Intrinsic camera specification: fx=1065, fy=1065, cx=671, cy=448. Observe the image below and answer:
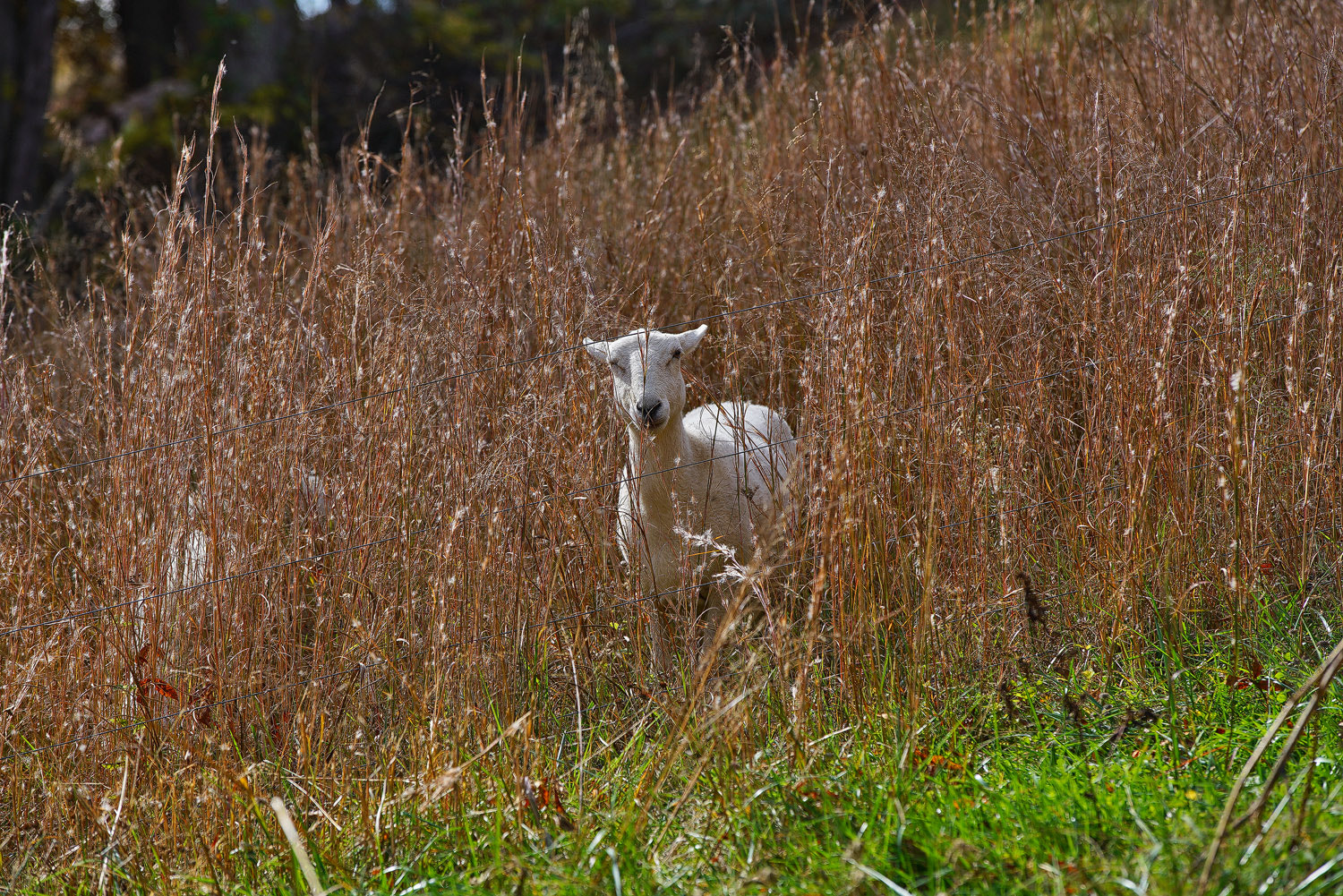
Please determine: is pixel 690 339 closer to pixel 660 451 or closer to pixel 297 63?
pixel 660 451

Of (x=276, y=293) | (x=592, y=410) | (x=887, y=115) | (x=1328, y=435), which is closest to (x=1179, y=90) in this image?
(x=887, y=115)

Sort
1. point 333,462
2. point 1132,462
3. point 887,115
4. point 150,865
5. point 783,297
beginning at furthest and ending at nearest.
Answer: point 887,115
point 783,297
point 333,462
point 1132,462
point 150,865

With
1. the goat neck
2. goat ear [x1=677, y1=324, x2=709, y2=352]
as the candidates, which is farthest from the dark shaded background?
the goat neck

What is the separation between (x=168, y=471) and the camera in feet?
9.38

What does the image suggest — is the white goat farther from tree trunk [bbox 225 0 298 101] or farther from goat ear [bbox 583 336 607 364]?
tree trunk [bbox 225 0 298 101]

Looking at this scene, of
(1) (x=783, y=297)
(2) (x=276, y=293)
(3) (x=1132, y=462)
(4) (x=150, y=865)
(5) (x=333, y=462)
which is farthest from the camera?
(1) (x=783, y=297)

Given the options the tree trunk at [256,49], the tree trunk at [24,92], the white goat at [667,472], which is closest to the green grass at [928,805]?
the white goat at [667,472]

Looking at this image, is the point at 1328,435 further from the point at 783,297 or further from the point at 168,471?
the point at 168,471

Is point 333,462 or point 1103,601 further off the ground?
point 333,462

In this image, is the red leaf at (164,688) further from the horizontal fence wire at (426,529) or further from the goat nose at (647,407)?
the goat nose at (647,407)

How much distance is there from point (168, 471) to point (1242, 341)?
2.76 m

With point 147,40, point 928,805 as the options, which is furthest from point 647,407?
point 147,40

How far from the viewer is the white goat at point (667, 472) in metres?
3.04

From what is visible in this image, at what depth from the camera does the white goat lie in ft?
9.97
